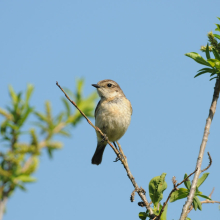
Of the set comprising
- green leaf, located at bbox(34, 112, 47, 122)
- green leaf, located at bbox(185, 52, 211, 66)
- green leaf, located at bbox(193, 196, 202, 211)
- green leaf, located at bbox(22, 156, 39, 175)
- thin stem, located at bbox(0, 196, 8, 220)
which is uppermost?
green leaf, located at bbox(185, 52, 211, 66)

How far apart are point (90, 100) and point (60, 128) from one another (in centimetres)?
73

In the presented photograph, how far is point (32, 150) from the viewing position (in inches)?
69.6

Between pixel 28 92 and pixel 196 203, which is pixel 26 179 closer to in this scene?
pixel 28 92

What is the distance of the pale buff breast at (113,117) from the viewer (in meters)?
7.98

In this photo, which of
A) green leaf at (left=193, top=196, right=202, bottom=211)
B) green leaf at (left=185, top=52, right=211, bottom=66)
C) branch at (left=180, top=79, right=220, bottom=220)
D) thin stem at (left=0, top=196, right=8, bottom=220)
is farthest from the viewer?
green leaf at (left=185, top=52, right=211, bottom=66)

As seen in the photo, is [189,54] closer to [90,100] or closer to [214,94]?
[214,94]

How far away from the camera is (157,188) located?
126 inches

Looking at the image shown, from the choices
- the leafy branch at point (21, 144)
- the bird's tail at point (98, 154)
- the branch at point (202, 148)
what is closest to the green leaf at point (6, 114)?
the leafy branch at point (21, 144)

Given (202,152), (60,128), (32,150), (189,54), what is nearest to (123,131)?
(189,54)

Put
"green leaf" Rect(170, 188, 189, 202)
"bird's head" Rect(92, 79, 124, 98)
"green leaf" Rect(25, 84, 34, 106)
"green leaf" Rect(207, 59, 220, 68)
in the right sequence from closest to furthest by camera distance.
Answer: "green leaf" Rect(25, 84, 34, 106), "green leaf" Rect(170, 188, 189, 202), "green leaf" Rect(207, 59, 220, 68), "bird's head" Rect(92, 79, 124, 98)

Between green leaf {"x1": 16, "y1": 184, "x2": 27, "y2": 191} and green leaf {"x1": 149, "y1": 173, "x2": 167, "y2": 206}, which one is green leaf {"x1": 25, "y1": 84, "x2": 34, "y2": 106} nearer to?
green leaf {"x1": 16, "y1": 184, "x2": 27, "y2": 191}

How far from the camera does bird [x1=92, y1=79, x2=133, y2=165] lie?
315 inches

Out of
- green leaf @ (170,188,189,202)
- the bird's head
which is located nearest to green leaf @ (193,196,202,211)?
green leaf @ (170,188,189,202)

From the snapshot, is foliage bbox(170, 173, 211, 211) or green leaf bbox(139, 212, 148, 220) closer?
foliage bbox(170, 173, 211, 211)
